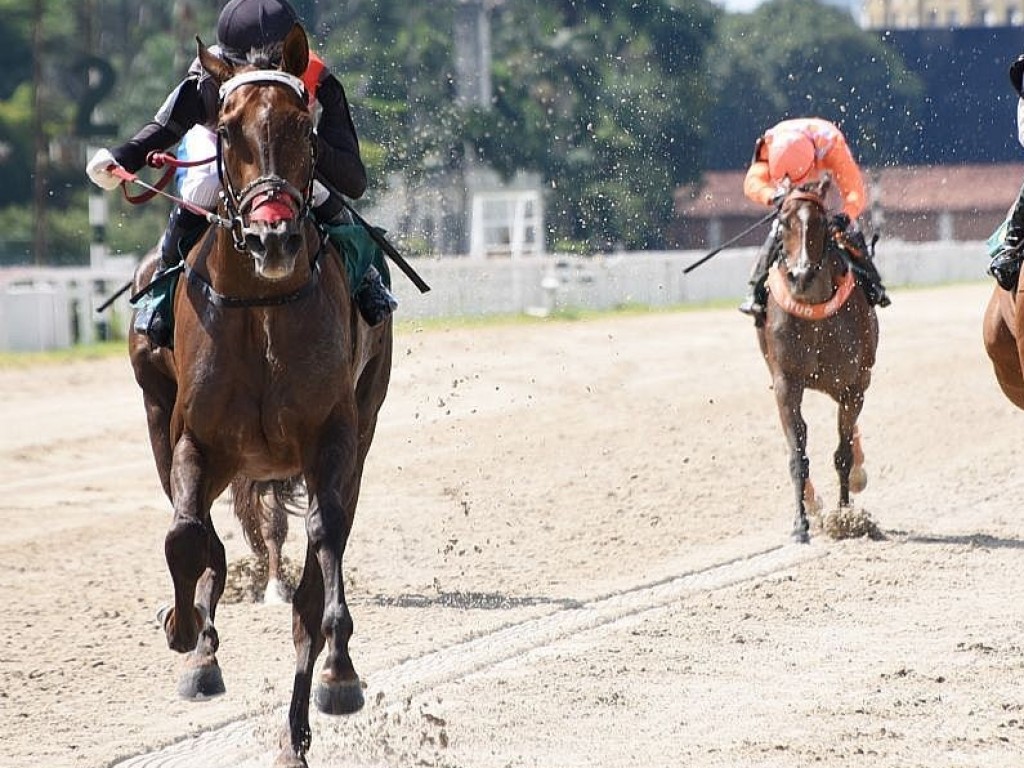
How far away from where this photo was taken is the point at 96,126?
4478 cm

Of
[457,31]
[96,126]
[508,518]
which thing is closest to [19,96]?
[96,126]

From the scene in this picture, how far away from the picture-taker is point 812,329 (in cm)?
1201

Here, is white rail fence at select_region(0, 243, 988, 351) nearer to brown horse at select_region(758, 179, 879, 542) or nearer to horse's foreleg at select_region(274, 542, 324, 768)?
brown horse at select_region(758, 179, 879, 542)

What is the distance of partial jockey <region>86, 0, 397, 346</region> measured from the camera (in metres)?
6.83

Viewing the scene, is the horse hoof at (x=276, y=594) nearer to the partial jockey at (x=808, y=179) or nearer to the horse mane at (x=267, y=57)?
the horse mane at (x=267, y=57)

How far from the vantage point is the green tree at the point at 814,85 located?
141 ft

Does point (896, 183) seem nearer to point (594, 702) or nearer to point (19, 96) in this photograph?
point (19, 96)

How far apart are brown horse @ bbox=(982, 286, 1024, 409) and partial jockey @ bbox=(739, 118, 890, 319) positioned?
2.55m

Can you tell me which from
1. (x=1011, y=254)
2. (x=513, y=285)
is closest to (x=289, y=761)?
(x=1011, y=254)

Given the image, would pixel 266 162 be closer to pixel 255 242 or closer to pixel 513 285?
pixel 255 242

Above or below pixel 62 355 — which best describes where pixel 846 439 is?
above

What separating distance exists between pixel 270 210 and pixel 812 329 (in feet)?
21.9

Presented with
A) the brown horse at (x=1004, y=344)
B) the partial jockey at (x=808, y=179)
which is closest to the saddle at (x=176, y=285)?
the brown horse at (x=1004, y=344)

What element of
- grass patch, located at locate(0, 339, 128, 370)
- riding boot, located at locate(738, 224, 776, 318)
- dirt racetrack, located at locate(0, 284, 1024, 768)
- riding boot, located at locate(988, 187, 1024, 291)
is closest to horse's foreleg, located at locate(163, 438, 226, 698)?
dirt racetrack, located at locate(0, 284, 1024, 768)
